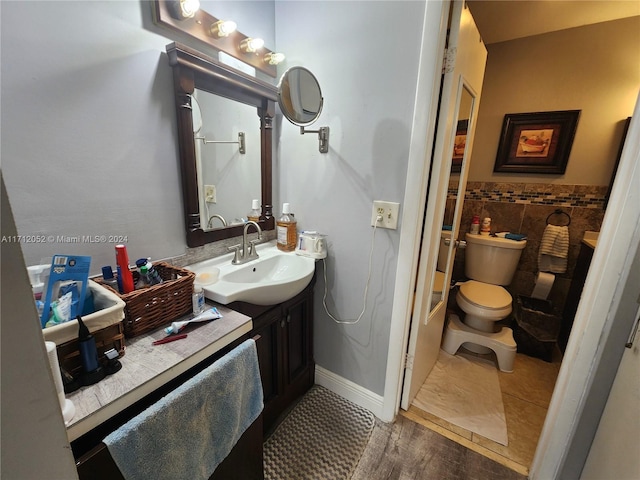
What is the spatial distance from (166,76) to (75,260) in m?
0.73

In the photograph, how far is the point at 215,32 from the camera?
1090 millimetres

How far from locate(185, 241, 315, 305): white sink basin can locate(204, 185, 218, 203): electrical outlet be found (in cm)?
27

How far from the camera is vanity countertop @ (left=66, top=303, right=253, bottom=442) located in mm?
551

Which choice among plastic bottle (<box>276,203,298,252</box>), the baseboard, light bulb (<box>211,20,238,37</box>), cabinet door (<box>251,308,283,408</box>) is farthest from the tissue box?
the baseboard

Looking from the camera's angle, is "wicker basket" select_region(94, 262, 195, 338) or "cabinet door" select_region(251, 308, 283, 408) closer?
"wicker basket" select_region(94, 262, 195, 338)

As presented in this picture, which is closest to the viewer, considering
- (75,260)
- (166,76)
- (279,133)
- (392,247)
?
(75,260)

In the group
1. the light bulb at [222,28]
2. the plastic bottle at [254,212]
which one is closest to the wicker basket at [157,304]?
the plastic bottle at [254,212]

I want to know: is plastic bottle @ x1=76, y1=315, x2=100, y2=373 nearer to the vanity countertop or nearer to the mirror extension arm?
the vanity countertop

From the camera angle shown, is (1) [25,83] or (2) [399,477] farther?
(2) [399,477]

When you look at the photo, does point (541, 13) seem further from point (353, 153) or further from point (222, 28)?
point (222, 28)

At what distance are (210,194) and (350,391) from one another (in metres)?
1.30

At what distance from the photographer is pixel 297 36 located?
1.31 metres

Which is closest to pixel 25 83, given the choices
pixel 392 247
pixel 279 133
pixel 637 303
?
pixel 279 133

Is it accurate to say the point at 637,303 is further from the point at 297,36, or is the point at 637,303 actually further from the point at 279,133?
the point at 297,36
